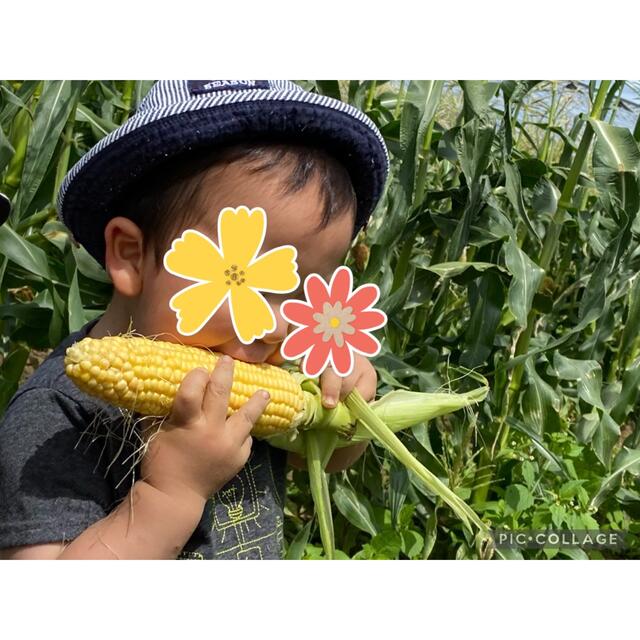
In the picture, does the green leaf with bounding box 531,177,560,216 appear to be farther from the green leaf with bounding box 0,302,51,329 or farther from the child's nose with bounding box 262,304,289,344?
the green leaf with bounding box 0,302,51,329

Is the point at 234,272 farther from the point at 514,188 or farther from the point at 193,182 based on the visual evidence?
the point at 514,188

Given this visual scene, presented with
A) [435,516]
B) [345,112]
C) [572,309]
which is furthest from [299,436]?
[572,309]

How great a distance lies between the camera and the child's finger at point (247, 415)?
948 mm

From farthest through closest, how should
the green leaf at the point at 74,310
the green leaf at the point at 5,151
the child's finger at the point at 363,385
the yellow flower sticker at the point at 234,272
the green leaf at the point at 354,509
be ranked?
the green leaf at the point at 354,509, the green leaf at the point at 5,151, the green leaf at the point at 74,310, the child's finger at the point at 363,385, the yellow flower sticker at the point at 234,272

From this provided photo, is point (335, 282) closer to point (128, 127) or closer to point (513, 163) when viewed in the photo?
point (128, 127)

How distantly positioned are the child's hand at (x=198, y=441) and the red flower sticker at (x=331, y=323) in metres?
0.11

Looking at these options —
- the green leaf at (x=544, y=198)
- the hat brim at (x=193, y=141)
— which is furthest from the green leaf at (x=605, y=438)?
the hat brim at (x=193, y=141)

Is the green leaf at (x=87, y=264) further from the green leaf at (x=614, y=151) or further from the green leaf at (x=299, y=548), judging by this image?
the green leaf at (x=614, y=151)

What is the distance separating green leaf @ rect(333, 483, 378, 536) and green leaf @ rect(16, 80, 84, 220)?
0.77 metres

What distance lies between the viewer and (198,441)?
933 millimetres

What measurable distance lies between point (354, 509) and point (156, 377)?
2.52 feet

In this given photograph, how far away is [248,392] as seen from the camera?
0.96 m

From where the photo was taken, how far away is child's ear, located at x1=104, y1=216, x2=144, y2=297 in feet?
3.22

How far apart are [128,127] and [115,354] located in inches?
11.1
